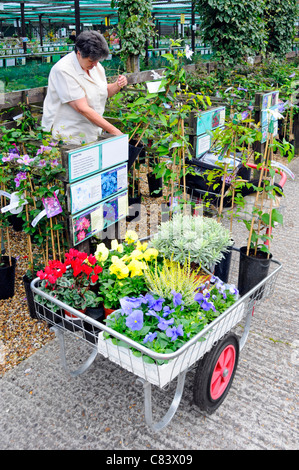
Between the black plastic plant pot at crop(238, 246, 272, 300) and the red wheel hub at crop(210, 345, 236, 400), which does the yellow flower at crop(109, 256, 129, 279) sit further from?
the black plastic plant pot at crop(238, 246, 272, 300)

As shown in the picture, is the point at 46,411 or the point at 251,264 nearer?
the point at 46,411

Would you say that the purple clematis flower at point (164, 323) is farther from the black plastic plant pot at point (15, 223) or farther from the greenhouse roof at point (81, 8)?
the greenhouse roof at point (81, 8)

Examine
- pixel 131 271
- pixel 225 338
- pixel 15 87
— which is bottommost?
pixel 225 338

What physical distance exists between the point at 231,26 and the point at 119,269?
5879mm

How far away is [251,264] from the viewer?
9.02ft

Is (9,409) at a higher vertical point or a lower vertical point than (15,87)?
lower

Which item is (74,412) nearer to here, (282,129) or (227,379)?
(227,379)

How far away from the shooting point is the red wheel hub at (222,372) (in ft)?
7.32

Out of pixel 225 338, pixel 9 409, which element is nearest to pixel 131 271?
pixel 225 338

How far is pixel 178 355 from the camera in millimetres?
1713

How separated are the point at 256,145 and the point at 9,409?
166 inches

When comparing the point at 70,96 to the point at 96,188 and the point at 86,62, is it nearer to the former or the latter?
the point at 86,62

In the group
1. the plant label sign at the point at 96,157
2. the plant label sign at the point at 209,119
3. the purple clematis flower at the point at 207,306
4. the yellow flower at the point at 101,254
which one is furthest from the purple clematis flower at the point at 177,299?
the plant label sign at the point at 209,119

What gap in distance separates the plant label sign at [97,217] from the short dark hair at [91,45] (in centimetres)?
97
